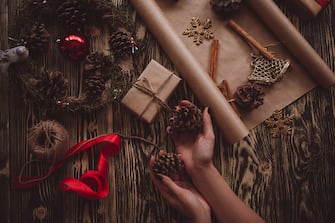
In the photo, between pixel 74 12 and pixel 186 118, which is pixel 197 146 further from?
pixel 74 12

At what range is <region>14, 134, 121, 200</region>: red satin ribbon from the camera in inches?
53.0

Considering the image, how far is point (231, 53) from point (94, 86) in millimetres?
494

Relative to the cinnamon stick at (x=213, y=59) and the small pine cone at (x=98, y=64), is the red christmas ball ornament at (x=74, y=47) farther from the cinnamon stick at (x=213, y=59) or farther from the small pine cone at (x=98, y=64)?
the cinnamon stick at (x=213, y=59)

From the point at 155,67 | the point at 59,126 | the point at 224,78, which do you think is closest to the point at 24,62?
the point at 59,126

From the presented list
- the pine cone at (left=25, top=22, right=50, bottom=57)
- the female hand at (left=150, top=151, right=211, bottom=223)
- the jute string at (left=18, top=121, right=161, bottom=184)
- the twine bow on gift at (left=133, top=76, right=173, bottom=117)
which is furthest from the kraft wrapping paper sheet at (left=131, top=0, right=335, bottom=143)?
the jute string at (left=18, top=121, right=161, bottom=184)

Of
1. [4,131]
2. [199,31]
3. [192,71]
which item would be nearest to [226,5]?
[199,31]

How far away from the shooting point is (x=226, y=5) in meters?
1.42

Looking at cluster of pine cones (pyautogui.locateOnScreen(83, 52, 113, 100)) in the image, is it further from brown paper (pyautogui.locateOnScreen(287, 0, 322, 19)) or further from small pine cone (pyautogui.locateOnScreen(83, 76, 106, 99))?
brown paper (pyautogui.locateOnScreen(287, 0, 322, 19))

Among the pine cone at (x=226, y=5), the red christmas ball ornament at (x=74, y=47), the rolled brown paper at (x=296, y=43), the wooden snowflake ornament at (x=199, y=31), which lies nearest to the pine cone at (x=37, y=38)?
the red christmas ball ornament at (x=74, y=47)

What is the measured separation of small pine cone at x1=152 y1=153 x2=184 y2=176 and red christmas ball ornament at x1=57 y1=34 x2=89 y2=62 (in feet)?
1.45

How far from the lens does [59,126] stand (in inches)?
52.3

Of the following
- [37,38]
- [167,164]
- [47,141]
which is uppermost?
[37,38]

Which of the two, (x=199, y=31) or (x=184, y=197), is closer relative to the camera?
(x=184, y=197)

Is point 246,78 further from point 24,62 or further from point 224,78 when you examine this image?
point 24,62
